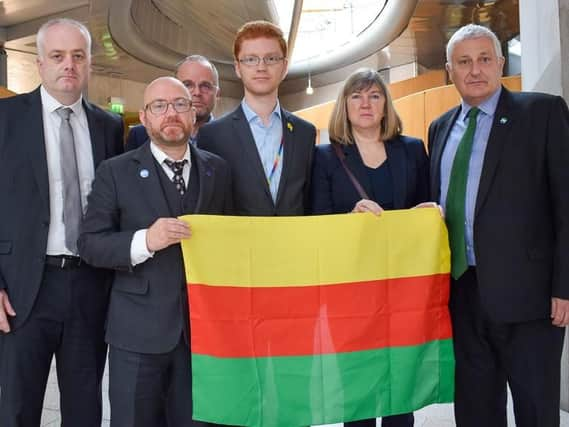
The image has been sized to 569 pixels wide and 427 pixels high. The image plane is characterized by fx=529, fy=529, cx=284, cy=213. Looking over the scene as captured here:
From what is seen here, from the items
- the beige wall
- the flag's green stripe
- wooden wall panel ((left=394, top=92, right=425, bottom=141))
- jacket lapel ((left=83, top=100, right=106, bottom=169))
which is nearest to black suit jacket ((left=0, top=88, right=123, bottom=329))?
jacket lapel ((left=83, top=100, right=106, bottom=169))

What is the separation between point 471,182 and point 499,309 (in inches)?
20.1

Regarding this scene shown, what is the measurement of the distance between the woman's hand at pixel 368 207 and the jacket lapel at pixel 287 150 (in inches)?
13.2

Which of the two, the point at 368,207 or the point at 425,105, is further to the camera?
the point at 425,105

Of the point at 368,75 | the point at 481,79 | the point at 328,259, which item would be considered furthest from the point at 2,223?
the point at 481,79

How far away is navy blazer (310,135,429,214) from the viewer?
89.6 inches

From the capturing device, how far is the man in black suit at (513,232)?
6.69ft

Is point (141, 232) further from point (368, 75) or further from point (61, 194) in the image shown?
point (368, 75)

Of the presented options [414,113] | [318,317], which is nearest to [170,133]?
[318,317]

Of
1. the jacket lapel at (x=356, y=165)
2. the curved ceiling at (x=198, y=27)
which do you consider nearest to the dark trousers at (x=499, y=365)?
the jacket lapel at (x=356, y=165)

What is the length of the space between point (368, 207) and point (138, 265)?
904mm

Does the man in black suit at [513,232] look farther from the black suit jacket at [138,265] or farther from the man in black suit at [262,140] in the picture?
the black suit jacket at [138,265]

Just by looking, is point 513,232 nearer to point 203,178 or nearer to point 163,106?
point 203,178

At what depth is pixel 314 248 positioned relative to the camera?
81.7 inches

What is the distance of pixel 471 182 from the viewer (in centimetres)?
214
